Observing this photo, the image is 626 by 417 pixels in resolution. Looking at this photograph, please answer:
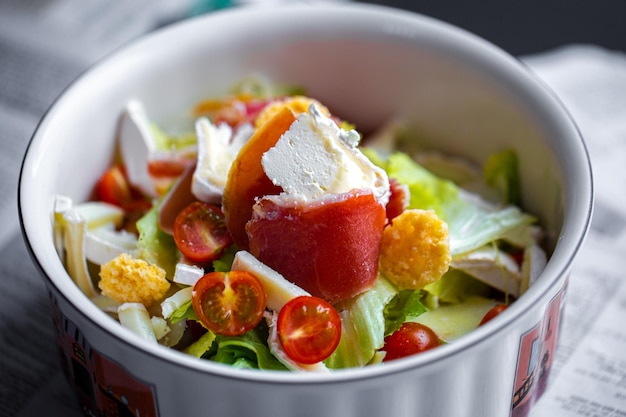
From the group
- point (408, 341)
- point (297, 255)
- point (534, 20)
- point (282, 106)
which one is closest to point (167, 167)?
point (282, 106)

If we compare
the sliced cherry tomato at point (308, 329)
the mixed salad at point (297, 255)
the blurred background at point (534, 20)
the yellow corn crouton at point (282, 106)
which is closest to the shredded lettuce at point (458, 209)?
the mixed salad at point (297, 255)

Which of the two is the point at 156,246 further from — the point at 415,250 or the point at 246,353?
the point at 415,250

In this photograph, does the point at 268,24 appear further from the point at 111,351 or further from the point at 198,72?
the point at 111,351

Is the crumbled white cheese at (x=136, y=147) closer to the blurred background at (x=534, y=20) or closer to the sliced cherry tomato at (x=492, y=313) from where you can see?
the sliced cherry tomato at (x=492, y=313)

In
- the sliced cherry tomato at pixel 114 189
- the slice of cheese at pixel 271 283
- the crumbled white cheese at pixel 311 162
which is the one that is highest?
the crumbled white cheese at pixel 311 162

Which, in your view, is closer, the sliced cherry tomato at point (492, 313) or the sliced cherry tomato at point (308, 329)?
the sliced cherry tomato at point (308, 329)

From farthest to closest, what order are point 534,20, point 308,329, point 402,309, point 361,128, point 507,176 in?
point 534,20 < point 361,128 < point 507,176 < point 402,309 < point 308,329

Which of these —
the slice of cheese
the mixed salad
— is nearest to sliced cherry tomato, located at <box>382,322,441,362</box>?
the mixed salad
